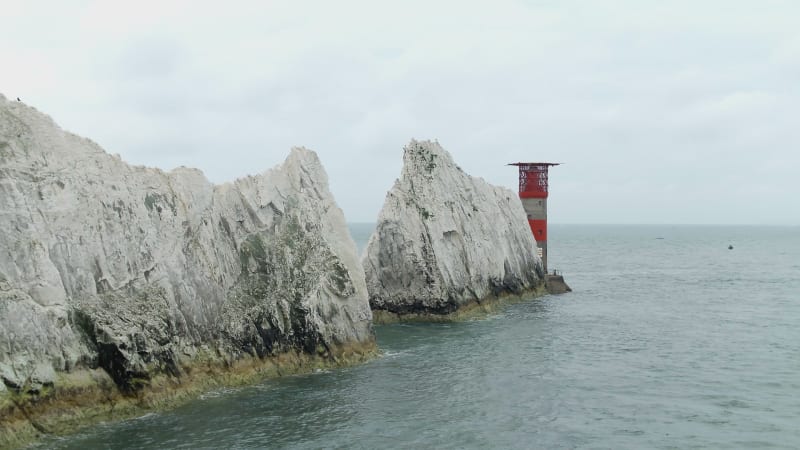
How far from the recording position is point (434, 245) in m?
62.1

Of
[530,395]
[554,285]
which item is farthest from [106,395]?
[554,285]

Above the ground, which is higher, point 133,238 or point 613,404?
point 133,238

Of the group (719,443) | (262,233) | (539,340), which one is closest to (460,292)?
(539,340)

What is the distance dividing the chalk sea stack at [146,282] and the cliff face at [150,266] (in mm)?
68

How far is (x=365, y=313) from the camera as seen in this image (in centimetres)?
4469

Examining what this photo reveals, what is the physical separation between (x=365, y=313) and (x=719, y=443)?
22656 millimetres

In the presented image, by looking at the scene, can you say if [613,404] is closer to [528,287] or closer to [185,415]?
[185,415]

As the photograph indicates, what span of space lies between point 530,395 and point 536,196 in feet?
175

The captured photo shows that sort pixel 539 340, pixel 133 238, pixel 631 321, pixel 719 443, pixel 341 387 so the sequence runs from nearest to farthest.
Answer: pixel 719 443, pixel 133 238, pixel 341 387, pixel 539 340, pixel 631 321

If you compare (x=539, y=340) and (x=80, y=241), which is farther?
(x=539, y=340)

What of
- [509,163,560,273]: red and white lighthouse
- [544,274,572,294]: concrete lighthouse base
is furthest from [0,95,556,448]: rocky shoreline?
[509,163,560,273]: red and white lighthouse

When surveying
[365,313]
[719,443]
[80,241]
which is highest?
[80,241]

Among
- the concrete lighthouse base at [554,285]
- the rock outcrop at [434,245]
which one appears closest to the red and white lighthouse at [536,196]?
the concrete lighthouse base at [554,285]

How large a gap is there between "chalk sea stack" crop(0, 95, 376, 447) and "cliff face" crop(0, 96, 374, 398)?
68 mm
